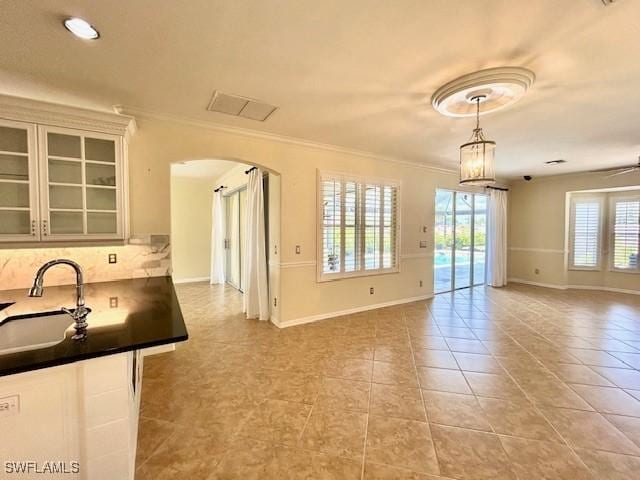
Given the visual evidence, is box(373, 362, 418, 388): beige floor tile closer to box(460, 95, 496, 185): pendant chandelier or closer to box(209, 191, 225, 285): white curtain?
box(460, 95, 496, 185): pendant chandelier

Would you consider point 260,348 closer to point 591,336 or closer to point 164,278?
point 164,278

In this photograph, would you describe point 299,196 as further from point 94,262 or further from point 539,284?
point 539,284

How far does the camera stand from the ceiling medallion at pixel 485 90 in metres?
2.13

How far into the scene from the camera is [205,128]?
133 inches

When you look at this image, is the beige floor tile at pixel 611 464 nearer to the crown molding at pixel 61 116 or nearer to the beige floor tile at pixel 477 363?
the beige floor tile at pixel 477 363

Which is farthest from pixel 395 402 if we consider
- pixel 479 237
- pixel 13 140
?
pixel 479 237

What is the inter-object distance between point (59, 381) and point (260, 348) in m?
2.32

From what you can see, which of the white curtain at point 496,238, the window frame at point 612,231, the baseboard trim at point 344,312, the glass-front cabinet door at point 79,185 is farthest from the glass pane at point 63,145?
the window frame at point 612,231

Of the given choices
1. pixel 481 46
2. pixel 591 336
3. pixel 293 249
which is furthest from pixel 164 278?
pixel 591 336

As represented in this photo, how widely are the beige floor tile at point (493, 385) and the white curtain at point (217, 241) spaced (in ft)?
19.6

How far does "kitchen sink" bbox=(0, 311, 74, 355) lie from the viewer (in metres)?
1.63

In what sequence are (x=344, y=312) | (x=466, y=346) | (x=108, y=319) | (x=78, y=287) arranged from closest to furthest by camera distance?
1. (x=78, y=287)
2. (x=108, y=319)
3. (x=466, y=346)
4. (x=344, y=312)

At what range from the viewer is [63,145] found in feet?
8.31

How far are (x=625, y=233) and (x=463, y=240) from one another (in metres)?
3.36
